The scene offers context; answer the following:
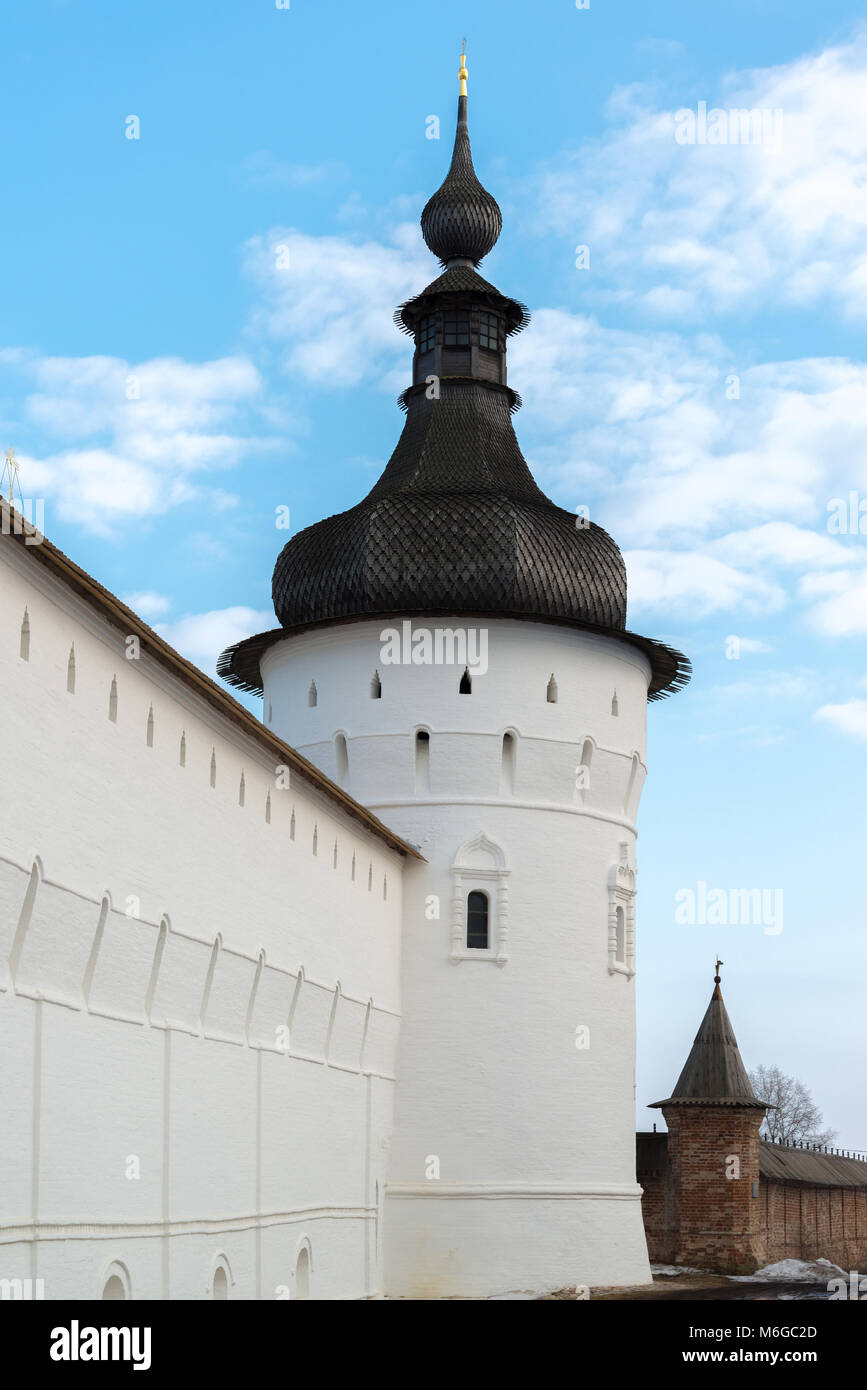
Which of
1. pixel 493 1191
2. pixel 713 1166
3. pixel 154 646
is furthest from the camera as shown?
pixel 713 1166

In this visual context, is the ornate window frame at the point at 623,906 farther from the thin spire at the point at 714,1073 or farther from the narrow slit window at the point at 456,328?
the narrow slit window at the point at 456,328

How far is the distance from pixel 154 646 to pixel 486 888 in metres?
9.44

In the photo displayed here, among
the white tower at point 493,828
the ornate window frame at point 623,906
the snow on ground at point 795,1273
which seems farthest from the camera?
the snow on ground at point 795,1273

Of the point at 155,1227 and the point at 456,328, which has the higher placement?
the point at 456,328

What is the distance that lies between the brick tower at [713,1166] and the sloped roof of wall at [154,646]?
1042cm

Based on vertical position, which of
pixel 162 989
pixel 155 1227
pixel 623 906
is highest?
pixel 623 906

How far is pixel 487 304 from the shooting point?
88.8 feet

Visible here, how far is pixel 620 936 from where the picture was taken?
24.4 meters

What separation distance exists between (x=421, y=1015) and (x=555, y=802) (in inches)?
118

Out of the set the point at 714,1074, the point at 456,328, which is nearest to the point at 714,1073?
the point at 714,1074

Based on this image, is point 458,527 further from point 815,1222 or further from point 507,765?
point 815,1222

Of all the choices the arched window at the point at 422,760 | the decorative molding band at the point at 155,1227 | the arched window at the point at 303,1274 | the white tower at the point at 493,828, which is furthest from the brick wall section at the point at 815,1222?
the arched window at the point at 303,1274

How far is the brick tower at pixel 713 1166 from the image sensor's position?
91.1ft

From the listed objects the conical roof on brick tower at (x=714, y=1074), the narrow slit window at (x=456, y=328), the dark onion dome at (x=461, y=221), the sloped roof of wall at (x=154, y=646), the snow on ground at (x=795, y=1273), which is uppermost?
the dark onion dome at (x=461, y=221)
